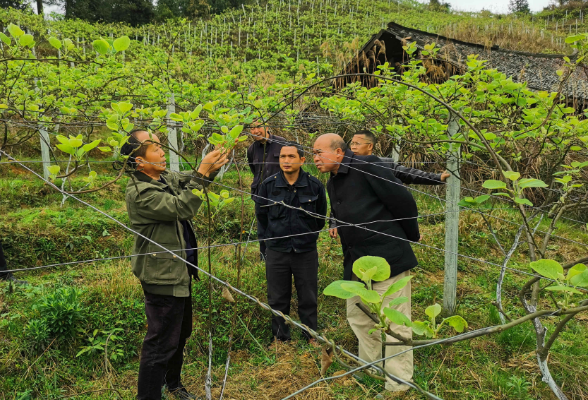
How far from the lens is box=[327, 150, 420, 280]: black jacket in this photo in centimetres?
230

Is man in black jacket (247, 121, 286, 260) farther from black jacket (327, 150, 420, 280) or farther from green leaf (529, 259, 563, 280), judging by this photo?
green leaf (529, 259, 563, 280)

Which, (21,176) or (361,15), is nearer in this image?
(21,176)

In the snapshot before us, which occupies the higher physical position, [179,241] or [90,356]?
[179,241]

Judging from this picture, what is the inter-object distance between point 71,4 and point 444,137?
28852mm

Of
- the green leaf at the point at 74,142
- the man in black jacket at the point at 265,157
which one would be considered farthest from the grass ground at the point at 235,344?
the man in black jacket at the point at 265,157

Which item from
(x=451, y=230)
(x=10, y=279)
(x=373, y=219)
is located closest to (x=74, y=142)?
(x=373, y=219)

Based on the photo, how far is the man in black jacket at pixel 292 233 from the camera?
2.86 m

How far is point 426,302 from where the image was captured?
3654mm

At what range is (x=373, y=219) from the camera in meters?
2.36

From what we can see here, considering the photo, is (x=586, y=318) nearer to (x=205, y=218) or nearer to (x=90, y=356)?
(x=90, y=356)

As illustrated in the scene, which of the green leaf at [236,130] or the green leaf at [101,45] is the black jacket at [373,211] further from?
the green leaf at [101,45]

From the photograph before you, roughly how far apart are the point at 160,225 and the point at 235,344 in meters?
1.56

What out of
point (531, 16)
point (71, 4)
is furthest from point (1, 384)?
point (531, 16)

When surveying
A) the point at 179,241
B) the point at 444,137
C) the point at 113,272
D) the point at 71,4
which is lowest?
the point at 113,272
